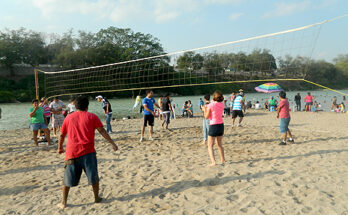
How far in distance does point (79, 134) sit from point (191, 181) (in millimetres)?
1992

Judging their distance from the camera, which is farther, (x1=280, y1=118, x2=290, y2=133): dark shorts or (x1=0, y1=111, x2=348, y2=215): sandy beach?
(x1=280, y1=118, x2=290, y2=133): dark shorts

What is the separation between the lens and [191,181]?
404 centimetres

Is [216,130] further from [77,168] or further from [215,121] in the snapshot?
[77,168]

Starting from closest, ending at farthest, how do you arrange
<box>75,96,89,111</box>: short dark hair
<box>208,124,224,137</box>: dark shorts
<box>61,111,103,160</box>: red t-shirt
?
1. <box>61,111,103,160</box>: red t-shirt
2. <box>75,96,89,111</box>: short dark hair
3. <box>208,124,224,137</box>: dark shorts

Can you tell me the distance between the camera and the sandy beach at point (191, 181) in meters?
3.22

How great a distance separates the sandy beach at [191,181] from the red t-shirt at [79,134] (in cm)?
82

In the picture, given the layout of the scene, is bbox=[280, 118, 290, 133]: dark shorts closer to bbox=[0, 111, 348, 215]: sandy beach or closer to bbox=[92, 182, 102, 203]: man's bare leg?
bbox=[0, 111, 348, 215]: sandy beach

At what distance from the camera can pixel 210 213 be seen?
3008mm

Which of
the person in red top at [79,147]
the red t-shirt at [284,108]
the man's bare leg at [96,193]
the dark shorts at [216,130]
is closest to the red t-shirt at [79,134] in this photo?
the person in red top at [79,147]

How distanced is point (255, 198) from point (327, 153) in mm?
3277

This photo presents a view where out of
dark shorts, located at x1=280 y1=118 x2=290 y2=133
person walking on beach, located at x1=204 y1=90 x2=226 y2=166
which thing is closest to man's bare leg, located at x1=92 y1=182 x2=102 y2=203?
person walking on beach, located at x1=204 y1=90 x2=226 y2=166

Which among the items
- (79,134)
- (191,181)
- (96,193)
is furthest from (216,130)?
(79,134)

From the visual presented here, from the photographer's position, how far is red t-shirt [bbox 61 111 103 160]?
10.4 feet

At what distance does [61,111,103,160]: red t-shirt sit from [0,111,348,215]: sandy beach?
82 cm
